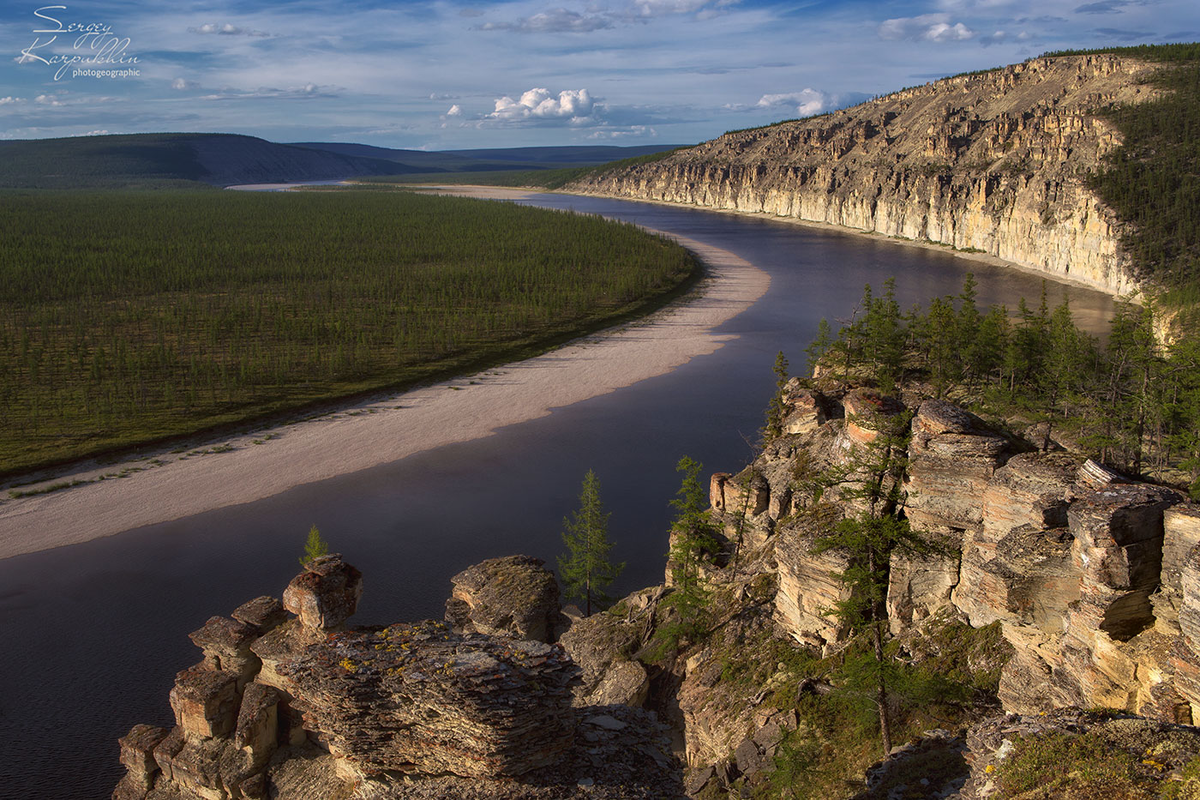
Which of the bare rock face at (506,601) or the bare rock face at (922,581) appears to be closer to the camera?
the bare rock face at (922,581)

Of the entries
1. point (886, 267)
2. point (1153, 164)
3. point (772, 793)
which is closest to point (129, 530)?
point (772, 793)

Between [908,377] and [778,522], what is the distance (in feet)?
74.8

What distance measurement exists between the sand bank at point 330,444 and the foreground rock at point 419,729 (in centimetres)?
2947

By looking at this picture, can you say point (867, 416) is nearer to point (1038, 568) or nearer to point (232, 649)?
point (1038, 568)

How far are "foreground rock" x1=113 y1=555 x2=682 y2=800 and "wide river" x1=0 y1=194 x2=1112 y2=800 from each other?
8372mm

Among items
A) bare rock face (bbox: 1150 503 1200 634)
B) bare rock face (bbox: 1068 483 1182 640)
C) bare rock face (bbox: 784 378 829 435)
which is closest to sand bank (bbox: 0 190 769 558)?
bare rock face (bbox: 784 378 829 435)

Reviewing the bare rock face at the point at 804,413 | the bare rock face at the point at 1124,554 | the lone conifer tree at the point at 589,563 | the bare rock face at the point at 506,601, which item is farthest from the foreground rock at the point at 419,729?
the bare rock face at the point at 804,413

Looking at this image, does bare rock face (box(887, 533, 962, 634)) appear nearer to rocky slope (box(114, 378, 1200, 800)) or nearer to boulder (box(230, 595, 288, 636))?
rocky slope (box(114, 378, 1200, 800))

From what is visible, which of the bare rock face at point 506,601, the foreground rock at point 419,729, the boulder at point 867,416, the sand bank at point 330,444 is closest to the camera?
the foreground rock at point 419,729

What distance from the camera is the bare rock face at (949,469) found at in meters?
22.5

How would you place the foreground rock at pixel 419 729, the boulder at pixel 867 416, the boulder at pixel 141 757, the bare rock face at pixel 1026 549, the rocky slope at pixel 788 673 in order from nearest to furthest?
the rocky slope at pixel 788 673 → the foreground rock at pixel 419 729 → the bare rock face at pixel 1026 549 → the boulder at pixel 141 757 → the boulder at pixel 867 416

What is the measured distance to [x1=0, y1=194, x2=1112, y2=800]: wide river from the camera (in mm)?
30578

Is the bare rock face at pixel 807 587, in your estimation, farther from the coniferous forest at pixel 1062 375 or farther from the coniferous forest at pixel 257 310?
the coniferous forest at pixel 257 310

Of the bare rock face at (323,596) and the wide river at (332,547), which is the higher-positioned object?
the bare rock face at (323,596)
